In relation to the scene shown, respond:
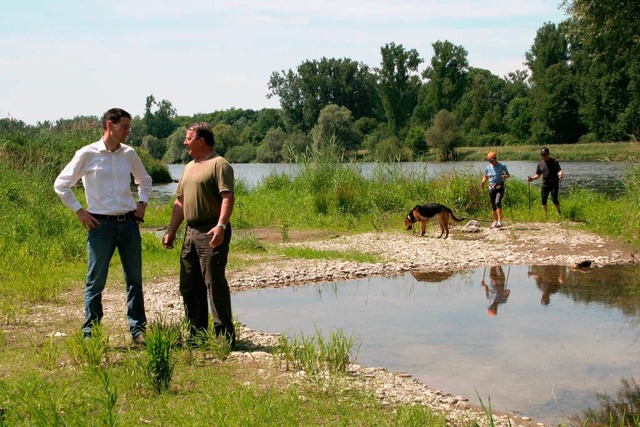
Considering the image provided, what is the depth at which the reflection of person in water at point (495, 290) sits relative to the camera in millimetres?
9070

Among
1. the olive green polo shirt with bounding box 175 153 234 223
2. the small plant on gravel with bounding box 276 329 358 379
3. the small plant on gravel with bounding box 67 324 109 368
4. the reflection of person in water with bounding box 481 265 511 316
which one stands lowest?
the reflection of person in water with bounding box 481 265 511 316

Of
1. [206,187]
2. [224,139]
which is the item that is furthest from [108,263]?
[224,139]

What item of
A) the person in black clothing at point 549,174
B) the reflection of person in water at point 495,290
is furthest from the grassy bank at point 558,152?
the reflection of person in water at point 495,290

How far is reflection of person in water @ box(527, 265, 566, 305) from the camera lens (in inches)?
387

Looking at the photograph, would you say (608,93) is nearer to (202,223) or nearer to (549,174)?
(549,174)

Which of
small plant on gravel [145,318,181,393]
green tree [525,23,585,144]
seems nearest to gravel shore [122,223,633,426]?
small plant on gravel [145,318,181,393]

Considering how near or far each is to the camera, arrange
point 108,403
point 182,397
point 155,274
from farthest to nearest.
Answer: point 155,274
point 182,397
point 108,403

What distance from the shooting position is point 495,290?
10156 millimetres

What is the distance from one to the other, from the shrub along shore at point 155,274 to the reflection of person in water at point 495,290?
12.8 feet

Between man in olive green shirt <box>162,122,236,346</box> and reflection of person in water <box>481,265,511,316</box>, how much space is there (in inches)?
150

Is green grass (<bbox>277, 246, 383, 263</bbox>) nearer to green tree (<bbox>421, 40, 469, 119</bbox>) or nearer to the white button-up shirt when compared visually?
the white button-up shirt

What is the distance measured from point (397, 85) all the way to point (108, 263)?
291 ft

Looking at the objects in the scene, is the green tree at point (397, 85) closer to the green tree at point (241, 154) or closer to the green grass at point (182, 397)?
the green tree at point (241, 154)

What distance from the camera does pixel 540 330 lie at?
25.5 ft
